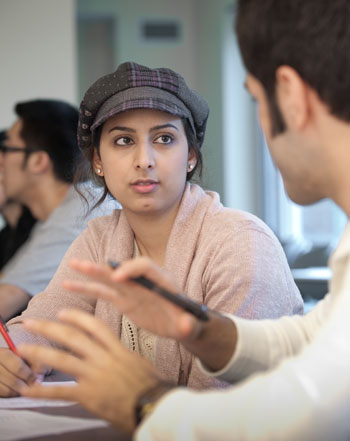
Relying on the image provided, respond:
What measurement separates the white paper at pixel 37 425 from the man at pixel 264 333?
14cm

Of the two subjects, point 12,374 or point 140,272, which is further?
point 12,374

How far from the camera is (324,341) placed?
77cm

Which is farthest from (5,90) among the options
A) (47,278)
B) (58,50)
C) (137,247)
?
(137,247)

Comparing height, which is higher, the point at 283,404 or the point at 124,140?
the point at 124,140

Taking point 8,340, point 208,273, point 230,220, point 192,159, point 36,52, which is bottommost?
point 8,340

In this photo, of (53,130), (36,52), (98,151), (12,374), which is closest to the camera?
(12,374)

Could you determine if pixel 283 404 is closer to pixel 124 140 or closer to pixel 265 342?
pixel 265 342

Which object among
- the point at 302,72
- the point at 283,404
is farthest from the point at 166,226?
the point at 283,404

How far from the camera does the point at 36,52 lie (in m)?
4.26

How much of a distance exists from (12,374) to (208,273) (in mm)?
454

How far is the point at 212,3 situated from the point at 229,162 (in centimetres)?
138

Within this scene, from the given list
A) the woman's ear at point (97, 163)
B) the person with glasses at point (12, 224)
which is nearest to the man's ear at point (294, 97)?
the woman's ear at point (97, 163)

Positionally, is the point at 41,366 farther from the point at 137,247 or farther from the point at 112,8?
the point at 112,8

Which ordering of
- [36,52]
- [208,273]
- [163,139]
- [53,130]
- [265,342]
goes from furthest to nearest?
[36,52] < [53,130] < [163,139] < [208,273] < [265,342]
